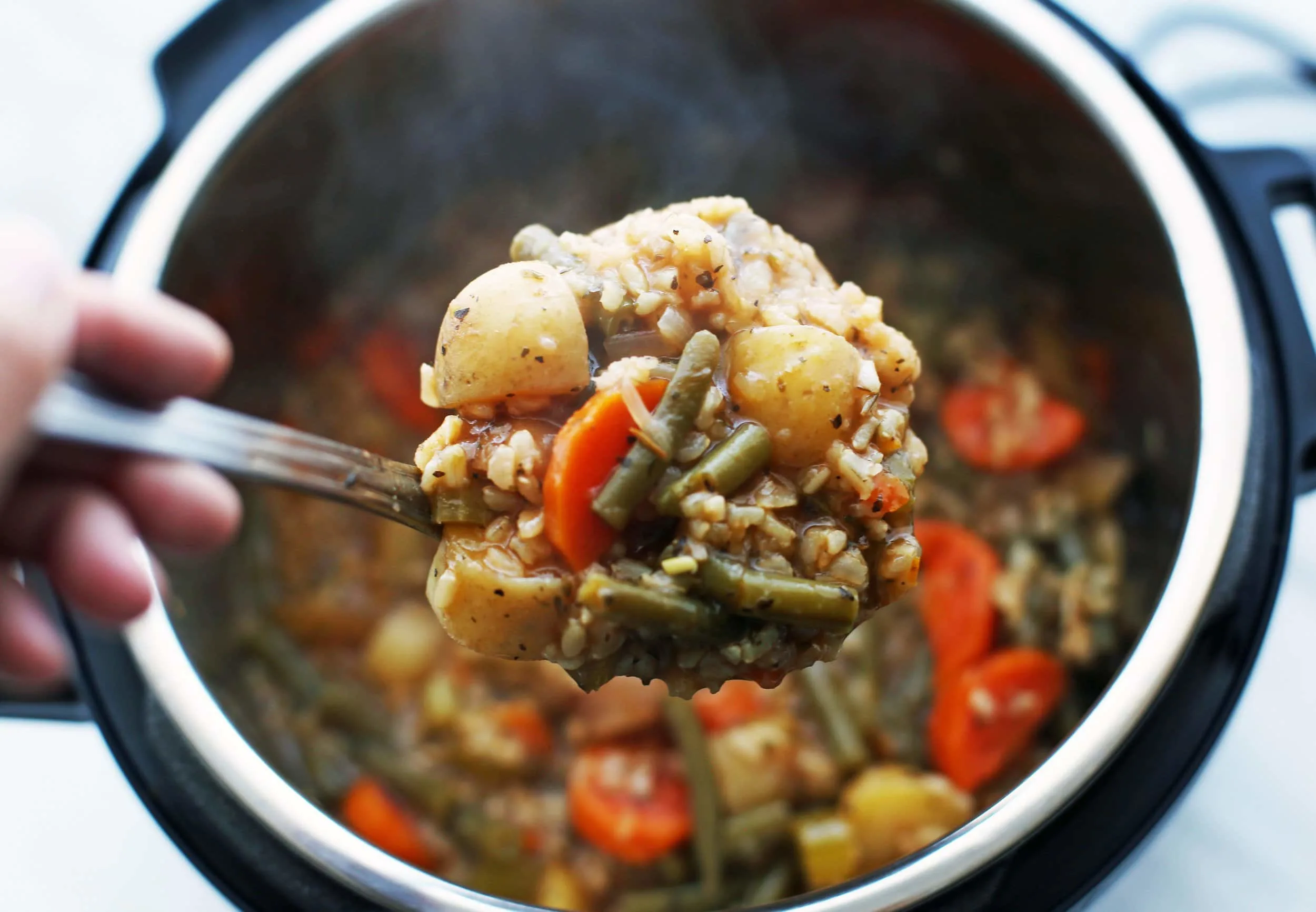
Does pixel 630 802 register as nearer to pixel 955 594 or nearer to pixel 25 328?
pixel 955 594

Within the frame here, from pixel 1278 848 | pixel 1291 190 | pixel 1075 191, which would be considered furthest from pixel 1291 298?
pixel 1278 848

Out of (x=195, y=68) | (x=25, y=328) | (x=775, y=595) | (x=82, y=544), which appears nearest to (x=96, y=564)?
(x=82, y=544)

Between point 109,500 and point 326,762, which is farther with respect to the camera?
point 326,762

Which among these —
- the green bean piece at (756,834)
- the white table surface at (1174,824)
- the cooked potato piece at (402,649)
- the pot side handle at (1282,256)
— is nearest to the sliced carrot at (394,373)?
the cooked potato piece at (402,649)

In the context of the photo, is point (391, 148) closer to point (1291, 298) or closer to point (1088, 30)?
point (1088, 30)

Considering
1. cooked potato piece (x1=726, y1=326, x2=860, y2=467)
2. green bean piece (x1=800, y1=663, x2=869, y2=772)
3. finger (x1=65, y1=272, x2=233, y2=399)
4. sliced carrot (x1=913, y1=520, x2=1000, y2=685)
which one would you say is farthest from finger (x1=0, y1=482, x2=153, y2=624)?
sliced carrot (x1=913, y1=520, x2=1000, y2=685)

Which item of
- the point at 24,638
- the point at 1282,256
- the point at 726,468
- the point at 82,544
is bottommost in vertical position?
the point at 24,638
